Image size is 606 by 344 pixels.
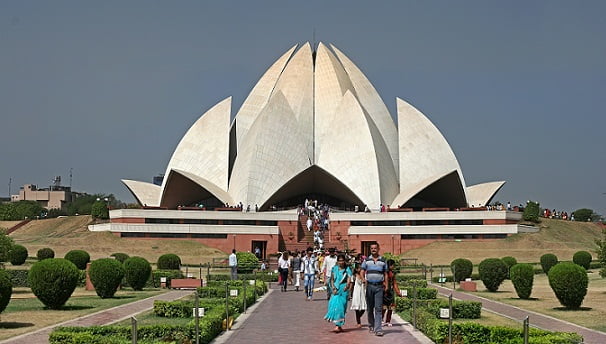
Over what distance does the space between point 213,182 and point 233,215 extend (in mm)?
7789

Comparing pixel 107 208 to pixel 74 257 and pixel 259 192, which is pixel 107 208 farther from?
pixel 74 257

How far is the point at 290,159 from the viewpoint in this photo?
5197cm

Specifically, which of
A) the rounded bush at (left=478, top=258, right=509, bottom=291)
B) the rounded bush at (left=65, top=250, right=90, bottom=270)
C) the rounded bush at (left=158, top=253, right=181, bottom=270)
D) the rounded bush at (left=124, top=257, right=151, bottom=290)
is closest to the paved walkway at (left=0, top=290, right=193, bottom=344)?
the rounded bush at (left=124, top=257, right=151, bottom=290)

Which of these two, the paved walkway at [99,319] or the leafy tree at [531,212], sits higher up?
the leafy tree at [531,212]

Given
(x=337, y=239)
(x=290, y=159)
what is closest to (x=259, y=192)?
(x=290, y=159)

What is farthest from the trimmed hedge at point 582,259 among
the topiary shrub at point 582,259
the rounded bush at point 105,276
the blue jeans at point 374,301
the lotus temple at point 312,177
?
the blue jeans at point 374,301

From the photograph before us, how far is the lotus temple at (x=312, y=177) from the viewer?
45.0 meters

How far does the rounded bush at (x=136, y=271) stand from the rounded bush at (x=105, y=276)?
3.28m

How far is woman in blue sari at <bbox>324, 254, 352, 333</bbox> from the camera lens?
1307 cm

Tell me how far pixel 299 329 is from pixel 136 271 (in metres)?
11.1

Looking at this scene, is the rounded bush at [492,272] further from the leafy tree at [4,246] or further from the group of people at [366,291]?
the leafy tree at [4,246]

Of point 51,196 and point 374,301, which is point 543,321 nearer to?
point 374,301

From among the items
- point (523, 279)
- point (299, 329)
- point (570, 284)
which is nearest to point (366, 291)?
point (299, 329)

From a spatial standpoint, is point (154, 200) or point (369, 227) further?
point (154, 200)
